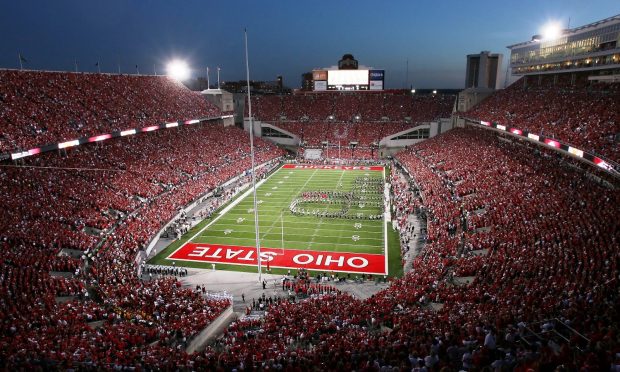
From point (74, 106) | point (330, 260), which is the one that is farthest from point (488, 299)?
point (74, 106)

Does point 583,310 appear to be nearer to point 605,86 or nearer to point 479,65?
point 605,86

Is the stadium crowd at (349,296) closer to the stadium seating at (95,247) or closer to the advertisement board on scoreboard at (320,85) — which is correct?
the stadium seating at (95,247)

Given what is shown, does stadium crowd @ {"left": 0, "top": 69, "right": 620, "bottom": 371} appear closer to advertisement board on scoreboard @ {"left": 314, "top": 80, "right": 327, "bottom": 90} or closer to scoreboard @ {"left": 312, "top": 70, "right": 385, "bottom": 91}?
scoreboard @ {"left": 312, "top": 70, "right": 385, "bottom": 91}

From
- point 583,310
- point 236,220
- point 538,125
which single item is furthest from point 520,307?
point 538,125

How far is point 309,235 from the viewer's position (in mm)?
26000

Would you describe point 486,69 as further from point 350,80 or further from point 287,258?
point 287,258

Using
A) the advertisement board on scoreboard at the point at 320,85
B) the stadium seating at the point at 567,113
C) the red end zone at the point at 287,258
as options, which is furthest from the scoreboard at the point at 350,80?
the red end zone at the point at 287,258

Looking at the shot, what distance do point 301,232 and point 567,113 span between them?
21296 mm

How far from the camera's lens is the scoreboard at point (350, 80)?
61.7 metres

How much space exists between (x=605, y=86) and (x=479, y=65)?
1738 inches

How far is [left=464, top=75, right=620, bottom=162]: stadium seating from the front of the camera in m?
23.0

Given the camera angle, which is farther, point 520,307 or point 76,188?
point 76,188

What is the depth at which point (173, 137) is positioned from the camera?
135 feet

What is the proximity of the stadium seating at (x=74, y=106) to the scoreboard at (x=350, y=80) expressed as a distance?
23.7 m
